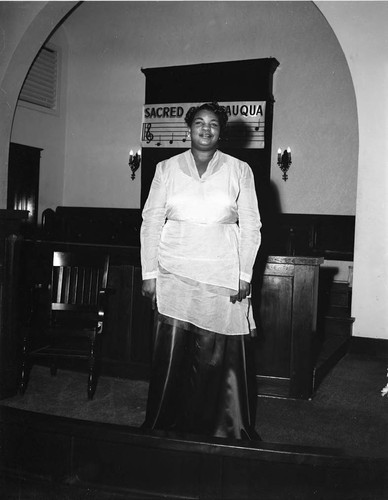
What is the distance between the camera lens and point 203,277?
8.23 ft

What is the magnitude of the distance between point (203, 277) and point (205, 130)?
692 millimetres

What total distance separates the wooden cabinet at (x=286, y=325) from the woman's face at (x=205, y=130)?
4.22 ft

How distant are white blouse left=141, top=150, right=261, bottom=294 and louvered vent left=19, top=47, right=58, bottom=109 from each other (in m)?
6.61

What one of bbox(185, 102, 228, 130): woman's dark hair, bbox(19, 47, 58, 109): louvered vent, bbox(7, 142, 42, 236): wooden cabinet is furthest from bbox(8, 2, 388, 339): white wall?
bbox(185, 102, 228, 130): woman's dark hair

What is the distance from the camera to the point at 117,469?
2.26 meters

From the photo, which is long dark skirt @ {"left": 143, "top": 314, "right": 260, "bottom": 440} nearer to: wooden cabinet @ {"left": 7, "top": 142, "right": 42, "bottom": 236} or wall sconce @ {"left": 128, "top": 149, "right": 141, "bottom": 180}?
wooden cabinet @ {"left": 7, "top": 142, "right": 42, "bottom": 236}

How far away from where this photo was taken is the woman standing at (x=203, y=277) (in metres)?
2.50

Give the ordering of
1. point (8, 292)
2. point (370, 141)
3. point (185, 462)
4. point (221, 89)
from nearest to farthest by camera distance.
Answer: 1. point (185, 462)
2. point (8, 292)
3. point (370, 141)
4. point (221, 89)

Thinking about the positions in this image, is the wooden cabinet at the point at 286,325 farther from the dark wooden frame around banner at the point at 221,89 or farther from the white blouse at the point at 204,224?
the dark wooden frame around banner at the point at 221,89

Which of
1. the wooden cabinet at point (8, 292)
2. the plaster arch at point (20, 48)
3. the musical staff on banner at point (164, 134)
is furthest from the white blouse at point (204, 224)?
the musical staff on banner at point (164, 134)

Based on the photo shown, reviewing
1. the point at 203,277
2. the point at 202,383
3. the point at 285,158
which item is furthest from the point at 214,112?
the point at 285,158

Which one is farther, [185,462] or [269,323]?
[269,323]

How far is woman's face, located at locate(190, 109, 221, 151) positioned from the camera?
2459 mm

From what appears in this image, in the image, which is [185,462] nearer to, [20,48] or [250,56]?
[20,48]
